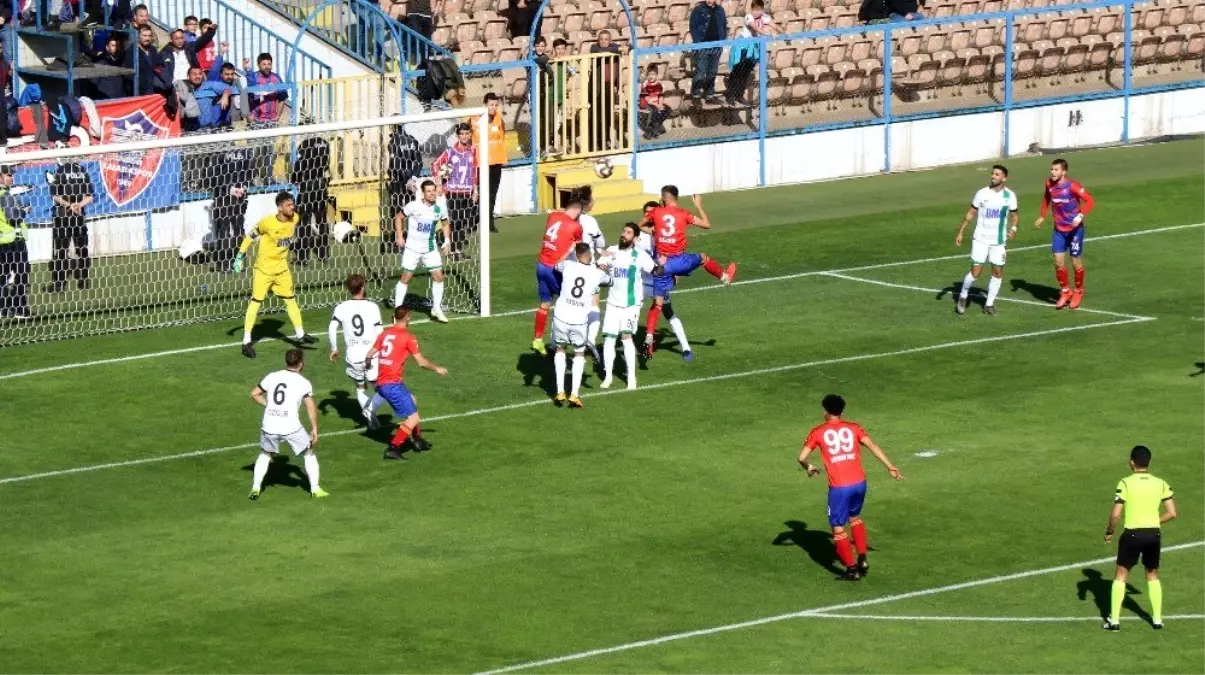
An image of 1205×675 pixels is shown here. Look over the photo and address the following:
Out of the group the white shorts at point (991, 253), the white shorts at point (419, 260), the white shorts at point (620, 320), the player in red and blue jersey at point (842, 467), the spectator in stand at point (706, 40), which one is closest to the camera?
the player in red and blue jersey at point (842, 467)

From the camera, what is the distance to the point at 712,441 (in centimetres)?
2670

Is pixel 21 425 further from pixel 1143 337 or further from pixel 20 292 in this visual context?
pixel 1143 337

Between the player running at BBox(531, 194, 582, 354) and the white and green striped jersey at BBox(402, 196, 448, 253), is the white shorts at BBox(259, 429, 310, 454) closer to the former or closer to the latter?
the player running at BBox(531, 194, 582, 354)

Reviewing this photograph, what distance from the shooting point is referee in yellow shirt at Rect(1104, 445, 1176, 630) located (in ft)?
66.5

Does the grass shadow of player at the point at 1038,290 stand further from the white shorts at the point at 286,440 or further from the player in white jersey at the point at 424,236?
the white shorts at the point at 286,440

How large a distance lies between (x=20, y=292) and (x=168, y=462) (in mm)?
7008

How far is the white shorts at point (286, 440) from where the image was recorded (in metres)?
24.2

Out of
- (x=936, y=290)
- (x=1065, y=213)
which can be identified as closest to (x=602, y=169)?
(x=936, y=290)

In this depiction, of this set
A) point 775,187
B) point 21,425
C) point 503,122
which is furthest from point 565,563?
point 775,187

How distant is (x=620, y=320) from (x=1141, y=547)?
925 centimetres

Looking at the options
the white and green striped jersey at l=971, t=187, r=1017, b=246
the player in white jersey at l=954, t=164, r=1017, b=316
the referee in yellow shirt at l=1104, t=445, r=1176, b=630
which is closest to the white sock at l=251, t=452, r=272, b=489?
the referee in yellow shirt at l=1104, t=445, r=1176, b=630

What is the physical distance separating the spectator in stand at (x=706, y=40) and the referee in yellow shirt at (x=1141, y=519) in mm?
22905

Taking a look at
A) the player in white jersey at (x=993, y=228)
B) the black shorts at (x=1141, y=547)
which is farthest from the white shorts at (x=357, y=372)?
the black shorts at (x=1141, y=547)

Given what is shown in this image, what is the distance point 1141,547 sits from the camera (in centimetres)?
2031
